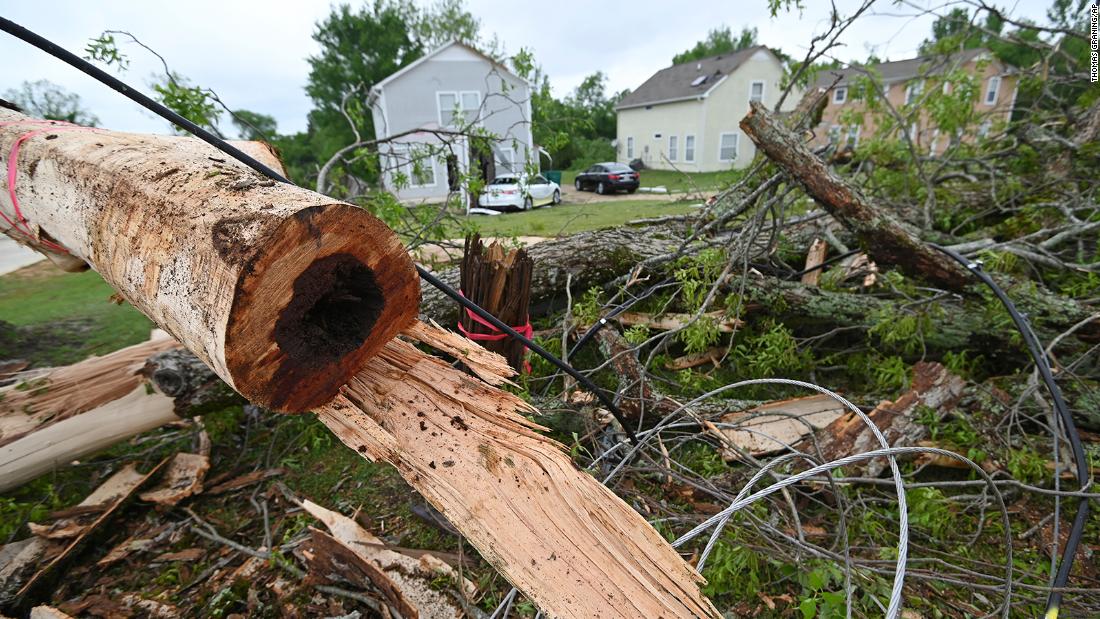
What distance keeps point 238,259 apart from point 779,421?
284 cm

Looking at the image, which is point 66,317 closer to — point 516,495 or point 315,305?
point 315,305

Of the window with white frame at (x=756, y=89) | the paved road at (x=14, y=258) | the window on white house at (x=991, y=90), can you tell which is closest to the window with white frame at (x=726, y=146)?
the window with white frame at (x=756, y=89)

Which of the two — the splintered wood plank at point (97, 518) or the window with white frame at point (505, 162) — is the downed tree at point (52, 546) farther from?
the window with white frame at point (505, 162)

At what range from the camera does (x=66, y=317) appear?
517 centimetres

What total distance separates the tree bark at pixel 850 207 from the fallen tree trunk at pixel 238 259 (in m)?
2.39

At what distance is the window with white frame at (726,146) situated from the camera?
22094 mm

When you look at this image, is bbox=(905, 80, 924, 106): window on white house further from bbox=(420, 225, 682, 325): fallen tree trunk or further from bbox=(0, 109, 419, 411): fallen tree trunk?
bbox=(0, 109, 419, 411): fallen tree trunk

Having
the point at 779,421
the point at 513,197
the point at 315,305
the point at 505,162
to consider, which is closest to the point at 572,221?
the point at 505,162

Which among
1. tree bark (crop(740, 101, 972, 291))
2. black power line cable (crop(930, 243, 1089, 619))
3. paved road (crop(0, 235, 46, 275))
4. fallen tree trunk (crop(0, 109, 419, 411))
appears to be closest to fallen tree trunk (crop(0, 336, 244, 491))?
fallen tree trunk (crop(0, 109, 419, 411))

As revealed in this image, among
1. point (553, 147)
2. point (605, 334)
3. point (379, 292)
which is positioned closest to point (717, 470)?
point (605, 334)

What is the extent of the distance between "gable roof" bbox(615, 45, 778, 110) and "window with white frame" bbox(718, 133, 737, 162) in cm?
231

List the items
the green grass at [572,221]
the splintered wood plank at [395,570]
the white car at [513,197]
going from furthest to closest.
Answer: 1. the white car at [513,197]
2. the green grass at [572,221]
3. the splintered wood plank at [395,570]

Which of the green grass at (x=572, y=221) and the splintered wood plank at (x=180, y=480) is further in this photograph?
the green grass at (x=572, y=221)

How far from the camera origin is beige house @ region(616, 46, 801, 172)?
70.1 ft
